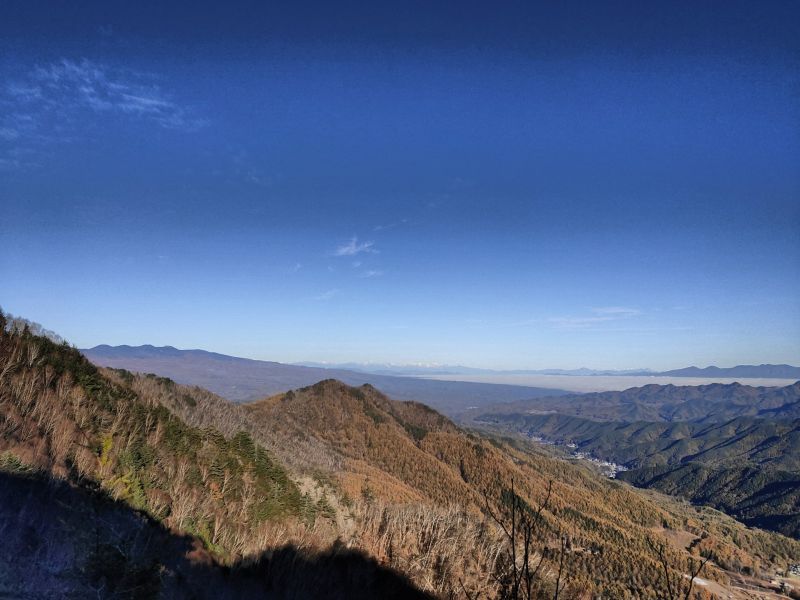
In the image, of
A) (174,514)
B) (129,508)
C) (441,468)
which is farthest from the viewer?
(441,468)

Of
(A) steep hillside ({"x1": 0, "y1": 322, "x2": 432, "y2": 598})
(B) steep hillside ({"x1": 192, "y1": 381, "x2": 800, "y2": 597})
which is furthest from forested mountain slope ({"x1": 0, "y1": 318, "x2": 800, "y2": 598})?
(B) steep hillside ({"x1": 192, "y1": 381, "x2": 800, "y2": 597})

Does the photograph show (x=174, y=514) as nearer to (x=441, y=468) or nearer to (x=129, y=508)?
(x=129, y=508)

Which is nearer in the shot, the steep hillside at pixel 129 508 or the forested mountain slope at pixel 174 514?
the steep hillside at pixel 129 508

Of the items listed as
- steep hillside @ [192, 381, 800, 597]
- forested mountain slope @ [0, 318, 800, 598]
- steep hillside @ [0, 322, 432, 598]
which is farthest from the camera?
steep hillside @ [192, 381, 800, 597]

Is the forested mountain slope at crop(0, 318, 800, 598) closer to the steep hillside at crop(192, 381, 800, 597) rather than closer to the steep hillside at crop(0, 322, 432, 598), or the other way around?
the steep hillside at crop(0, 322, 432, 598)

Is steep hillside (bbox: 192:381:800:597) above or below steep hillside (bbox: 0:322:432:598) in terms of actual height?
below

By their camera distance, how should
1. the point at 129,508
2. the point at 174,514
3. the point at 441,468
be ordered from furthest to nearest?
the point at 441,468, the point at 174,514, the point at 129,508

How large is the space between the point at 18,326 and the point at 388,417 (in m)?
105

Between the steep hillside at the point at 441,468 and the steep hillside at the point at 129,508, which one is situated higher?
the steep hillside at the point at 129,508

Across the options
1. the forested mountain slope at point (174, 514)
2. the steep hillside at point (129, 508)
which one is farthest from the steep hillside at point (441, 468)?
the steep hillside at point (129, 508)

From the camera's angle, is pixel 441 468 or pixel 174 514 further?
pixel 441 468

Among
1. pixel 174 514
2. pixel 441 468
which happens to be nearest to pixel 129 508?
pixel 174 514

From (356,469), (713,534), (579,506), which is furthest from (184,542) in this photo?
(713,534)

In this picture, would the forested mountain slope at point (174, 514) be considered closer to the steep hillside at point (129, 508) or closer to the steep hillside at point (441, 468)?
the steep hillside at point (129, 508)
